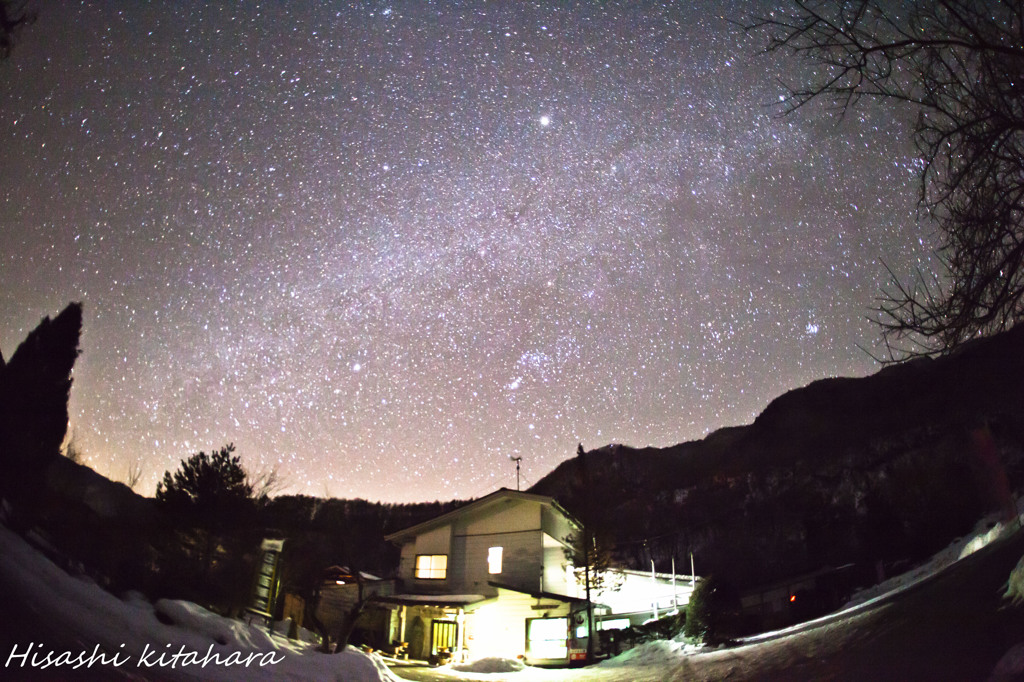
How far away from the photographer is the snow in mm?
6188

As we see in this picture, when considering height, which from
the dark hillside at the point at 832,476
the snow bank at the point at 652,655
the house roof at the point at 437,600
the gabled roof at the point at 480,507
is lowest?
the snow bank at the point at 652,655

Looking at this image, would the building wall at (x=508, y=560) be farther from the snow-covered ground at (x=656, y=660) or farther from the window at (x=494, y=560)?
the snow-covered ground at (x=656, y=660)

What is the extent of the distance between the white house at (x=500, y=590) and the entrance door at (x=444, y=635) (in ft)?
0.14

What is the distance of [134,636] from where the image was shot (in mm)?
7504

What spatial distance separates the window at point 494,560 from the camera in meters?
27.3

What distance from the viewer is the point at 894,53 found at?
6.09 metres

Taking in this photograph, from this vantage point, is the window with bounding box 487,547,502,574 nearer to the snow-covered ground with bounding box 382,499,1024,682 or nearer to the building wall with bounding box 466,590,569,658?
the building wall with bounding box 466,590,569,658

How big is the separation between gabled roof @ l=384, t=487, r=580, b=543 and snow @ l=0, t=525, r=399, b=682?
17.0 metres

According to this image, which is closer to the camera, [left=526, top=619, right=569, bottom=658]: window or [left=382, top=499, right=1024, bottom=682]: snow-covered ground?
[left=382, top=499, right=1024, bottom=682]: snow-covered ground

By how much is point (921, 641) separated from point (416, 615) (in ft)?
69.8

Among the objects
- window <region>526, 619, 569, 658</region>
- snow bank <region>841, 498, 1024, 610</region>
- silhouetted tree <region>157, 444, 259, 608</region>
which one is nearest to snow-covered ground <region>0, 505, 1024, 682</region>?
silhouetted tree <region>157, 444, 259, 608</region>

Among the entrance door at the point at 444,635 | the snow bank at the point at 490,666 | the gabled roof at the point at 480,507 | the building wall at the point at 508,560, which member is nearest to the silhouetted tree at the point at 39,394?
the snow bank at the point at 490,666

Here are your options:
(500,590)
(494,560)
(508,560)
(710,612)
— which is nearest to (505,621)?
(500,590)

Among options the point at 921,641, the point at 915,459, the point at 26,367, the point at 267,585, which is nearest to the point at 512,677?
the point at 267,585
